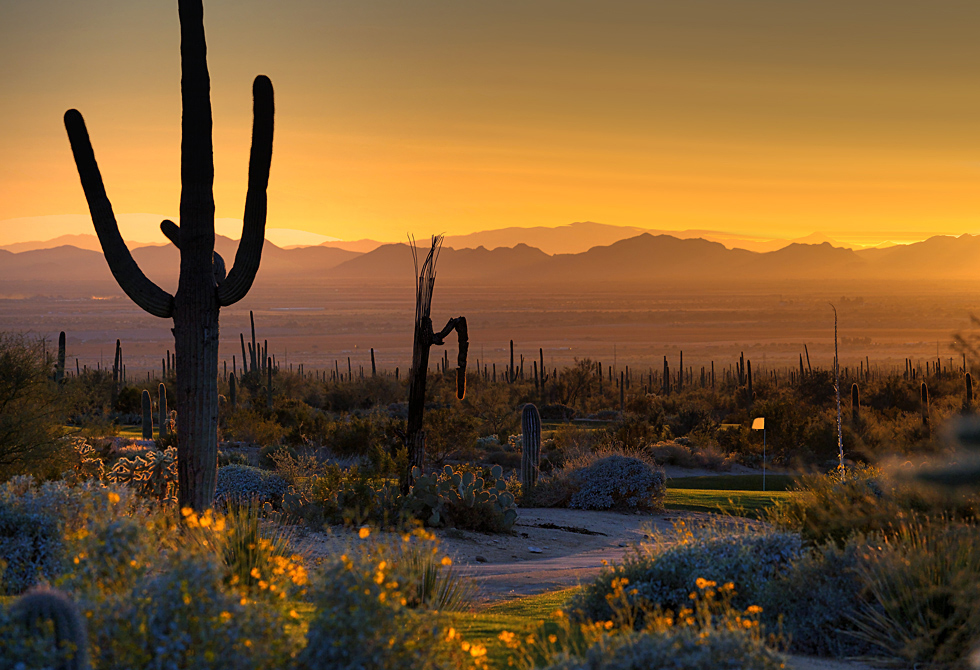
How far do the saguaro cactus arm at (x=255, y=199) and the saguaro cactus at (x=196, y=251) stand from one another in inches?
0.5

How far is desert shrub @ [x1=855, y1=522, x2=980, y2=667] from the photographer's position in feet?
24.0

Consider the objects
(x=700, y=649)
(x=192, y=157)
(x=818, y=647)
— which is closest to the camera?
(x=700, y=649)

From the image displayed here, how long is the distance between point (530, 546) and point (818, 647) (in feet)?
31.7

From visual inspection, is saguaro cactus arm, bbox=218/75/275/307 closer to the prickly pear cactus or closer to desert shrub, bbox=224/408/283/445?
the prickly pear cactus

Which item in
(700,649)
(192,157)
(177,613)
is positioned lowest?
(700,649)

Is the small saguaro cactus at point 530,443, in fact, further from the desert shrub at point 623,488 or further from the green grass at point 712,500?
the green grass at point 712,500

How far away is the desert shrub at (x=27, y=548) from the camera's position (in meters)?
8.60

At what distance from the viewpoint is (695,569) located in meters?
8.62

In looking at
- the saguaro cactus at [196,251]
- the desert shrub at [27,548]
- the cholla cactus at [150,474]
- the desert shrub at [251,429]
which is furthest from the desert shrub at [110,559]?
the desert shrub at [251,429]

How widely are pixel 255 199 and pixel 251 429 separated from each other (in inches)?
1078

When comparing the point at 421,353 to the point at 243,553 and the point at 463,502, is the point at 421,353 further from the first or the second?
the point at 243,553

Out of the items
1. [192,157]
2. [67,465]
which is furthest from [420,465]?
[192,157]

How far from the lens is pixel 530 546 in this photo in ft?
56.9

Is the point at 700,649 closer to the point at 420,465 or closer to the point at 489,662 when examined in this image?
the point at 489,662
